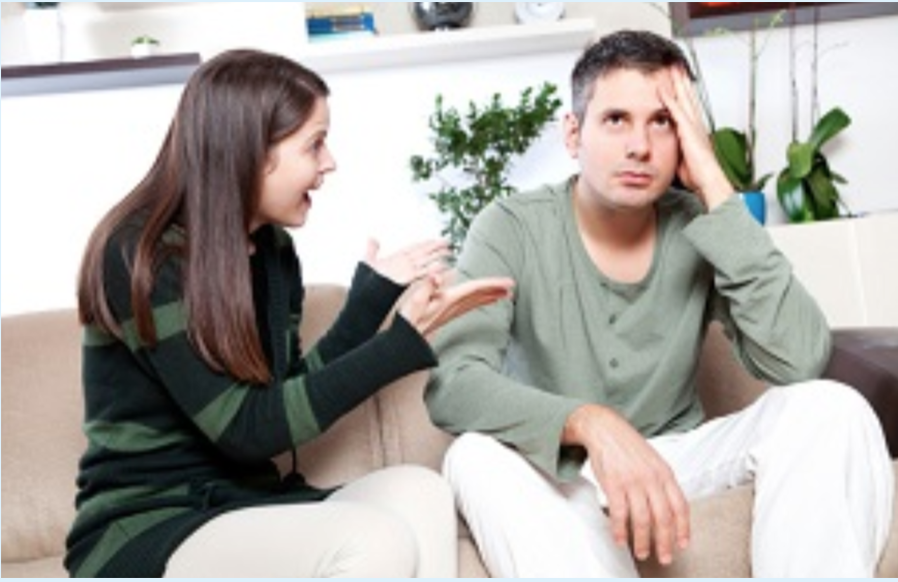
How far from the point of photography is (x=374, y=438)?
172cm

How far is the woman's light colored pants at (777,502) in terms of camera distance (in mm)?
1135

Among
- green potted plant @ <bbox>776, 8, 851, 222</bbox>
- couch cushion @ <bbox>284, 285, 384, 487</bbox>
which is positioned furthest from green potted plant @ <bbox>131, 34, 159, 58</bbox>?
green potted plant @ <bbox>776, 8, 851, 222</bbox>

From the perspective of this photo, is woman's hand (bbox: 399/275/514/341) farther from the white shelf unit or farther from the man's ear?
the white shelf unit

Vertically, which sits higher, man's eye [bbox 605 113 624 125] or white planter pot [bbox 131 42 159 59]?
white planter pot [bbox 131 42 159 59]

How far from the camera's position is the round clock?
8.46 ft

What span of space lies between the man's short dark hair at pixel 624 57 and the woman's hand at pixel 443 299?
0.34 meters

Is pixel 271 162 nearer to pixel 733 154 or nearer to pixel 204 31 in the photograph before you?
pixel 204 31

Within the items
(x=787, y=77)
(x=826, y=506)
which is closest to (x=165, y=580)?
(x=826, y=506)

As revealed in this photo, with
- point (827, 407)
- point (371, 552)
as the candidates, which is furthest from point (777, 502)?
point (371, 552)

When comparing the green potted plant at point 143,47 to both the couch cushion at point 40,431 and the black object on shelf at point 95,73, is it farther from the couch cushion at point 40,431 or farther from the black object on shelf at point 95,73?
the couch cushion at point 40,431

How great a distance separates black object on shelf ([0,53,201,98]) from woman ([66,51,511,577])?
1.18 m

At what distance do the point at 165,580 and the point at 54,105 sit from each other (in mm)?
1802

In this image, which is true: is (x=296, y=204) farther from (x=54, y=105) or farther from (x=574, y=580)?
(x=54, y=105)

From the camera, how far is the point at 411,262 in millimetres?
1509
